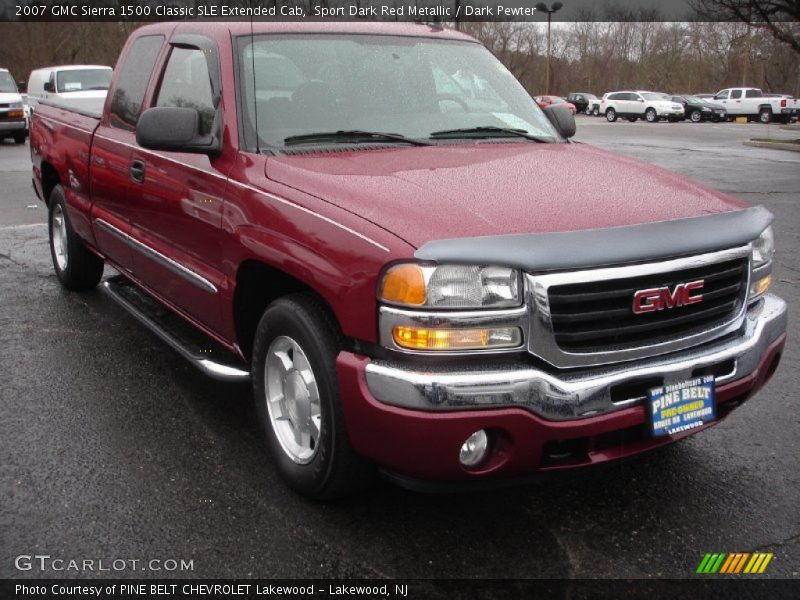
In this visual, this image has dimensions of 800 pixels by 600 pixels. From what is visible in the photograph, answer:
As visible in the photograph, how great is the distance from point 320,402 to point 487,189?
3.17 feet

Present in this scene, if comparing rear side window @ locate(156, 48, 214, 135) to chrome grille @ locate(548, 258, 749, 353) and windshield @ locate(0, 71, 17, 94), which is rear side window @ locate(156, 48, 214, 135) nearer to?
chrome grille @ locate(548, 258, 749, 353)

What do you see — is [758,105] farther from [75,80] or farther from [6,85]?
[6,85]

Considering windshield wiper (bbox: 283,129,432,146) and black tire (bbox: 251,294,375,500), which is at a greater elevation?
windshield wiper (bbox: 283,129,432,146)

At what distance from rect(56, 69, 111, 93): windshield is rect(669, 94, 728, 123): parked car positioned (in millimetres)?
33611

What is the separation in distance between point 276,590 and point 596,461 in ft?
3.66

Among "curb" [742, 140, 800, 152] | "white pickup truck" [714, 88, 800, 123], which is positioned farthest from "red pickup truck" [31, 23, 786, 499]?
"white pickup truck" [714, 88, 800, 123]

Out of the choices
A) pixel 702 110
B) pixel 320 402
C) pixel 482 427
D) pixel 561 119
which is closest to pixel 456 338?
pixel 482 427

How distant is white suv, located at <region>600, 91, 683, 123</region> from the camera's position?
4350cm

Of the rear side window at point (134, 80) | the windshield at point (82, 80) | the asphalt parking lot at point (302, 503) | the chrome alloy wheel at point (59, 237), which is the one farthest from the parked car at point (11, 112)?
the asphalt parking lot at point (302, 503)

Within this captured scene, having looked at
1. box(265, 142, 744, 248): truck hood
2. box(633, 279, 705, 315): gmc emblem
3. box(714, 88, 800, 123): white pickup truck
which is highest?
box(714, 88, 800, 123): white pickup truck

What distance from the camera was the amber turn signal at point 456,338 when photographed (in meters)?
2.54

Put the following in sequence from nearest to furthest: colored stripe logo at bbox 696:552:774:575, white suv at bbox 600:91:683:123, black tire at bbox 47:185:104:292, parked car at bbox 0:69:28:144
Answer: colored stripe logo at bbox 696:552:774:575 < black tire at bbox 47:185:104:292 < parked car at bbox 0:69:28:144 < white suv at bbox 600:91:683:123

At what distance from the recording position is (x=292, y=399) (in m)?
3.18

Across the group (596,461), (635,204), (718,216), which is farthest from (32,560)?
(718,216)
